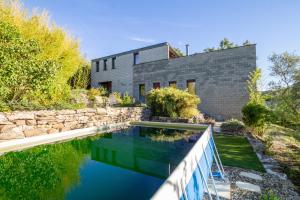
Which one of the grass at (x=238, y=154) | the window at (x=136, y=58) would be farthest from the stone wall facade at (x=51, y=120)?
the window at (x=136, y=58)

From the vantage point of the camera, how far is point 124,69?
21.2 m

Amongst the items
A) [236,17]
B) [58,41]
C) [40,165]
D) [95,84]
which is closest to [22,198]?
[40,165]

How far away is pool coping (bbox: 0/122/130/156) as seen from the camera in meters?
6.04

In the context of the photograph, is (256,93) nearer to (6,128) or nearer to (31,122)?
(31,122)

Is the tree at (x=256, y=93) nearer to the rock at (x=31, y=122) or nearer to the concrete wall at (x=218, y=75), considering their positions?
the concrete wall at (x=218, y=75)

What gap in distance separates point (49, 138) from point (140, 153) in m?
3.48

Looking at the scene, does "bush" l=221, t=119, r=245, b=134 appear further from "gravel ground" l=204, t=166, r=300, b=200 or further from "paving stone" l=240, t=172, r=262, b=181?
"paving stone" l=240, t=172, r=262, b=181

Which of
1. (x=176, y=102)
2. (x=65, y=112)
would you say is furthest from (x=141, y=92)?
(x=65, y=112)

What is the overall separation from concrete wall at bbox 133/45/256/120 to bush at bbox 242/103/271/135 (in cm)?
526

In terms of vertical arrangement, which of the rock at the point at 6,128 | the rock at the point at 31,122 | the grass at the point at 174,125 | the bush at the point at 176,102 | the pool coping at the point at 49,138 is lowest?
the pool coping at the point at 49,138

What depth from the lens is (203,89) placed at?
15.7m

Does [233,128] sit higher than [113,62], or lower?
lower

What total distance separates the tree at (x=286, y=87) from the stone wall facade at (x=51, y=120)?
7.48 m

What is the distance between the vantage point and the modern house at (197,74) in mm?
14164
